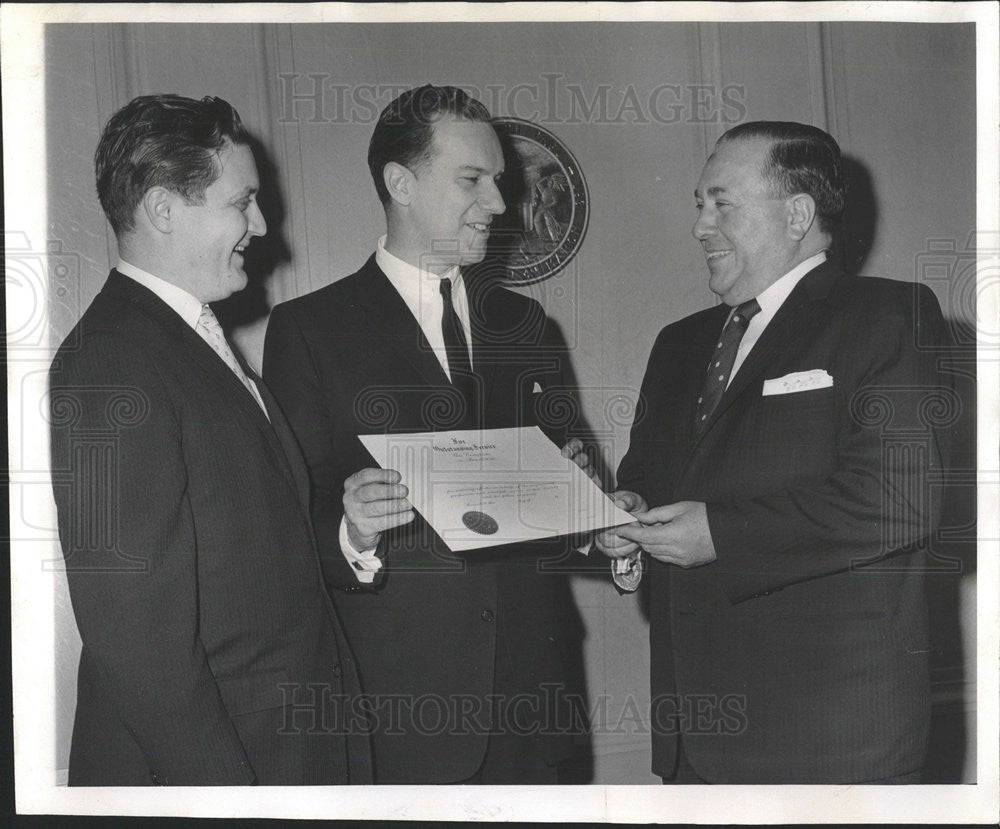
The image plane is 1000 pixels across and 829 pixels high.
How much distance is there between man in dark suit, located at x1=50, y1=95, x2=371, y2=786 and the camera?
217 cm

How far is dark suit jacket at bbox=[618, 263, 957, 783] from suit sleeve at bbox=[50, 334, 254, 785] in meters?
1.15

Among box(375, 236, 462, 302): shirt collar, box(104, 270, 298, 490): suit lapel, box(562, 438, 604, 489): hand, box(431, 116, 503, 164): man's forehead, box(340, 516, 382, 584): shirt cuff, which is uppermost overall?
box(431, 116, 503, 164): man's forehead

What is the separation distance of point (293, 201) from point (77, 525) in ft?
3.18

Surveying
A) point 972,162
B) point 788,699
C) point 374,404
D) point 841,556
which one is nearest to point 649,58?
point 972,162

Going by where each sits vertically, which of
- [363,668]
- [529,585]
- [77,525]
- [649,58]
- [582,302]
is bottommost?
[363,668]

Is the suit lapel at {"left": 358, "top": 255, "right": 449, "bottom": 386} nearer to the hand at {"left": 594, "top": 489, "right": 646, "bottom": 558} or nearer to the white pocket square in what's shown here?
the hand at {"left": 594, "top": 489, "right": 646, "bottom": 558}

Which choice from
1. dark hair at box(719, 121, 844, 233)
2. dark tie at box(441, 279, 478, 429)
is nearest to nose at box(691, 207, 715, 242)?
dark hair at box(719, 121, 844, 233)

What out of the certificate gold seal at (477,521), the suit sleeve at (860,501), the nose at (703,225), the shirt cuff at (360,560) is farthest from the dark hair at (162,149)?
the suit sleeve at (860,501)

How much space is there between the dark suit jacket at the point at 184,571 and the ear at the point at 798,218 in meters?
1.36

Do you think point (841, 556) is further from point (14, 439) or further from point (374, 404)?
point (14, 439)

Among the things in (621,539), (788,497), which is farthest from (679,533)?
(788,497)

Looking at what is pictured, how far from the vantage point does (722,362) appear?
2.54m

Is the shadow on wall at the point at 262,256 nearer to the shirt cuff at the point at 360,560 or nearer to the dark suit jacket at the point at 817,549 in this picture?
the shirt cuff at the point at 360,560

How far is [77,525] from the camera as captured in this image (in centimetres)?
248
